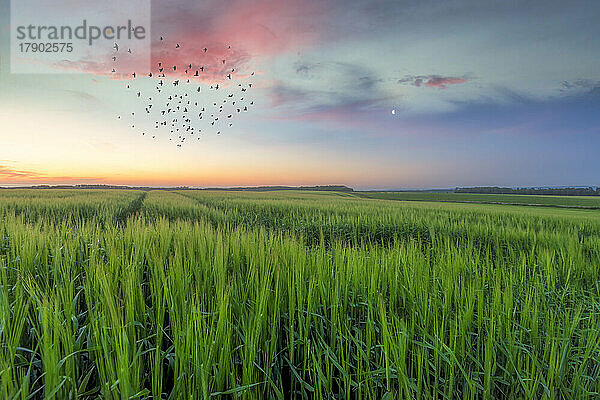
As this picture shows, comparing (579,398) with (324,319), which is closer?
(579,398)

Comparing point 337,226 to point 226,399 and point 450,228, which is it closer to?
point 450,228

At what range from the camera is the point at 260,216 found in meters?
11.8

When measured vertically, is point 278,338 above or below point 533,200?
above

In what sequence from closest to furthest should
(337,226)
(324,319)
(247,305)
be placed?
(324,319), (247,305), (337,226)

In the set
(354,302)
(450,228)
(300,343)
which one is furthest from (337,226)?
(300,343)

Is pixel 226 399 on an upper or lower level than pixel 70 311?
lower

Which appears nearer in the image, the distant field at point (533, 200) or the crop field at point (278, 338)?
the crop field at point (278, 338)

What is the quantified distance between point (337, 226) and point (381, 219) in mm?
1473

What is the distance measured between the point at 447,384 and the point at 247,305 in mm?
1192

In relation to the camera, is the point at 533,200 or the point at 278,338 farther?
the point at 533,200

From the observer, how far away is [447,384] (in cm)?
148

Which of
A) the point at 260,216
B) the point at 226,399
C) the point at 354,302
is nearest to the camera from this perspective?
the point at 226,399

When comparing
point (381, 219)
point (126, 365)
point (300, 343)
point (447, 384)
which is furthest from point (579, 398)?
point (381, 219)

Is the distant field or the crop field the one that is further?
the distant field
